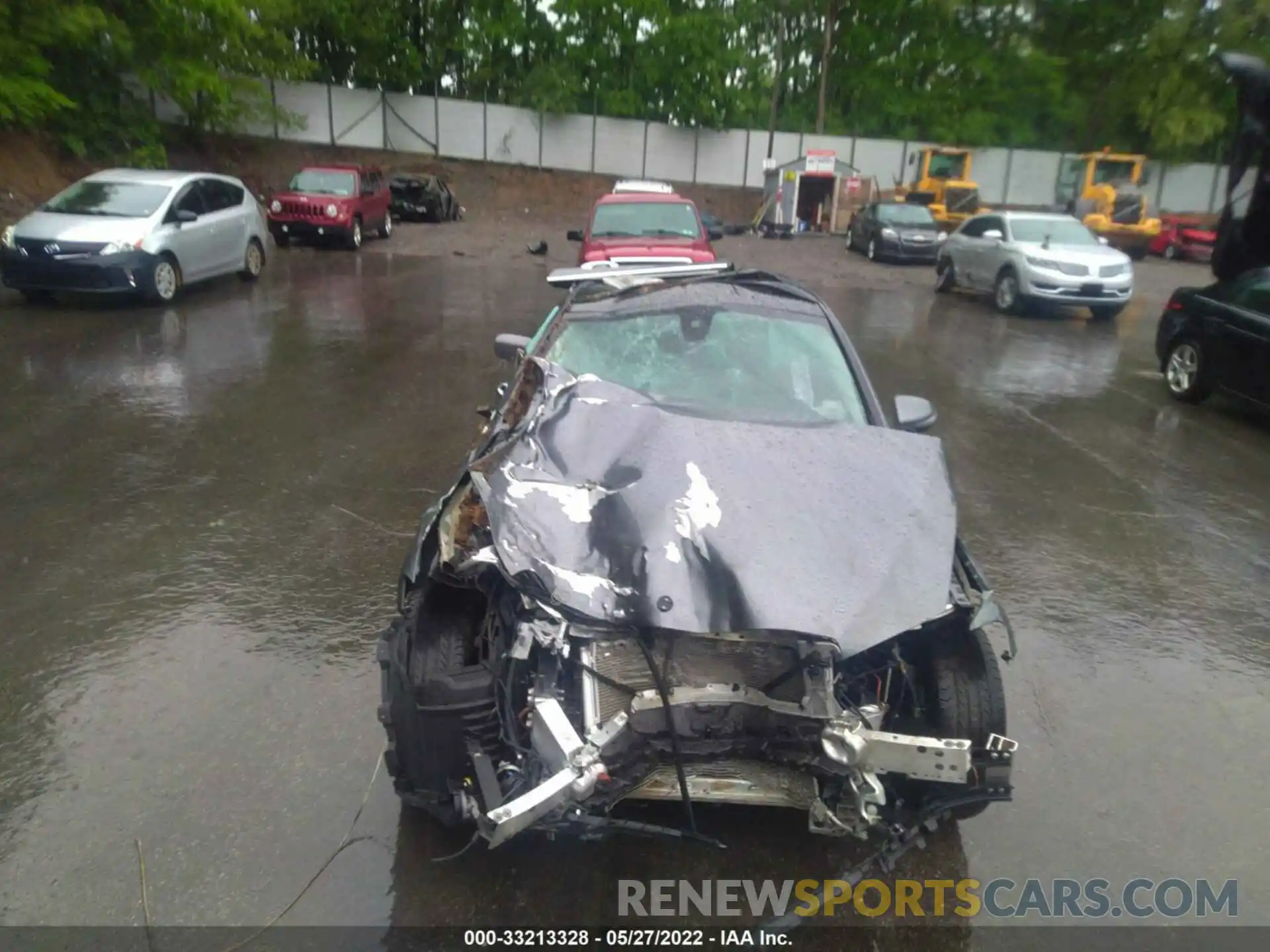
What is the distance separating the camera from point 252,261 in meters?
15.5

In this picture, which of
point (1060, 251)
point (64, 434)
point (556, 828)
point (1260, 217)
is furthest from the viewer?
point (1060, 251)

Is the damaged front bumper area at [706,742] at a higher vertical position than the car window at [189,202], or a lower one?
lower

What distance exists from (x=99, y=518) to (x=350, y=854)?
Answer: 3631 mm

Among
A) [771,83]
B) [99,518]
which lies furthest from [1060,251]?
[771,83]

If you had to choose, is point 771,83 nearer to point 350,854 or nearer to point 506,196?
point 506,196

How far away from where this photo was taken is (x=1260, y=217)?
9.73 m

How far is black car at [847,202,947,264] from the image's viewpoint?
79.8ft

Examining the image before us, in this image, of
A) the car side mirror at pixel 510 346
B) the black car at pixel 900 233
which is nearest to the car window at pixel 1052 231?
the black car at pixel 900 233

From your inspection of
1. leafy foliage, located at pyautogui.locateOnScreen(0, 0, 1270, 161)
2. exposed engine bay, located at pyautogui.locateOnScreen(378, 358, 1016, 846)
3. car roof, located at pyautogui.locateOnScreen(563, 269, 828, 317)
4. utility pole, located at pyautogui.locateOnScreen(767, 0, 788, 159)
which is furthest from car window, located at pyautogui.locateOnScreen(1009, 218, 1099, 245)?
leafy foliage, located at pyautogui.locateOnScreen(0, 0, 1270, 161)

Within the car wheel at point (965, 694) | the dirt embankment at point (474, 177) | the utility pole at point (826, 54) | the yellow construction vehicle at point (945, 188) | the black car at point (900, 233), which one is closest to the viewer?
the car wheel at point (965, 694)

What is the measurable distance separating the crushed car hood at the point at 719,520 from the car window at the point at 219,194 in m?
12.2

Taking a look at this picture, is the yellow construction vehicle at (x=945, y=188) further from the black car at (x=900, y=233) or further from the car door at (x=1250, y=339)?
the car door at (x=1250, y=339)

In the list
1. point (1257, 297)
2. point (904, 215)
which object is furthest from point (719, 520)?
point (904, 215)

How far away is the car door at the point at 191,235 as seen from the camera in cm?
1273
